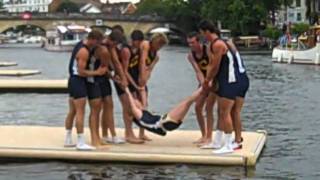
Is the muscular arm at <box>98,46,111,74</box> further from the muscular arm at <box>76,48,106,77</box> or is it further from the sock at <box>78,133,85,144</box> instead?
the sock at <box>78,133,85,144</box>

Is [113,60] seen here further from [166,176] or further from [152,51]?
[166,176]

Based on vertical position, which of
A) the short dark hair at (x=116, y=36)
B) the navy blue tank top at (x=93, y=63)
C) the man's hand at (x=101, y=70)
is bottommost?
the man's hand at (x=101, y=70)

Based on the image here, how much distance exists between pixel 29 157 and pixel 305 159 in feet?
15.8

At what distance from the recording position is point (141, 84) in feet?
49.8

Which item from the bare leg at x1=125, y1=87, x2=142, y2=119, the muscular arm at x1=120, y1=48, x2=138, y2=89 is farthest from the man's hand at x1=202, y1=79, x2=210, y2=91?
the muscular arm at x1=120, y1=48, x2=138, y2=89

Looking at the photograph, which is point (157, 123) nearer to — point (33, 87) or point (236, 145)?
point (236, 145)

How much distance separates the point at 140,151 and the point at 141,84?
1.32 metres

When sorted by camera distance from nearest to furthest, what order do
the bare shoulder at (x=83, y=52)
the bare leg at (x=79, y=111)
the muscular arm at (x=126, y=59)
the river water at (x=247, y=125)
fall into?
the river water at (x=247, y=125) < the bare shoulder at (x=83, y=52) < the bare leg at (x=79, y=111) < the muscular arm at (x=126, y=59)

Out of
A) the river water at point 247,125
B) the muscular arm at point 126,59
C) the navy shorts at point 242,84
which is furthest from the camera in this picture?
the muscular arm at point 126,59

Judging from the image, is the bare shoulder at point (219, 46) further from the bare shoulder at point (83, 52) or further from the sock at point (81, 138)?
the sock at point (81, 138)

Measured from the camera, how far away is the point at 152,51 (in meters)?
15.2

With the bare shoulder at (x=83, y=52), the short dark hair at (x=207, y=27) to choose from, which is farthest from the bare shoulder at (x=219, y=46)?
the bare shoulder at (x=83, y=52)

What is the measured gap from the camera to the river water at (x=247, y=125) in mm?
13711

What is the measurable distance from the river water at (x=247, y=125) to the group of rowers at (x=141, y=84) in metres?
0.77
